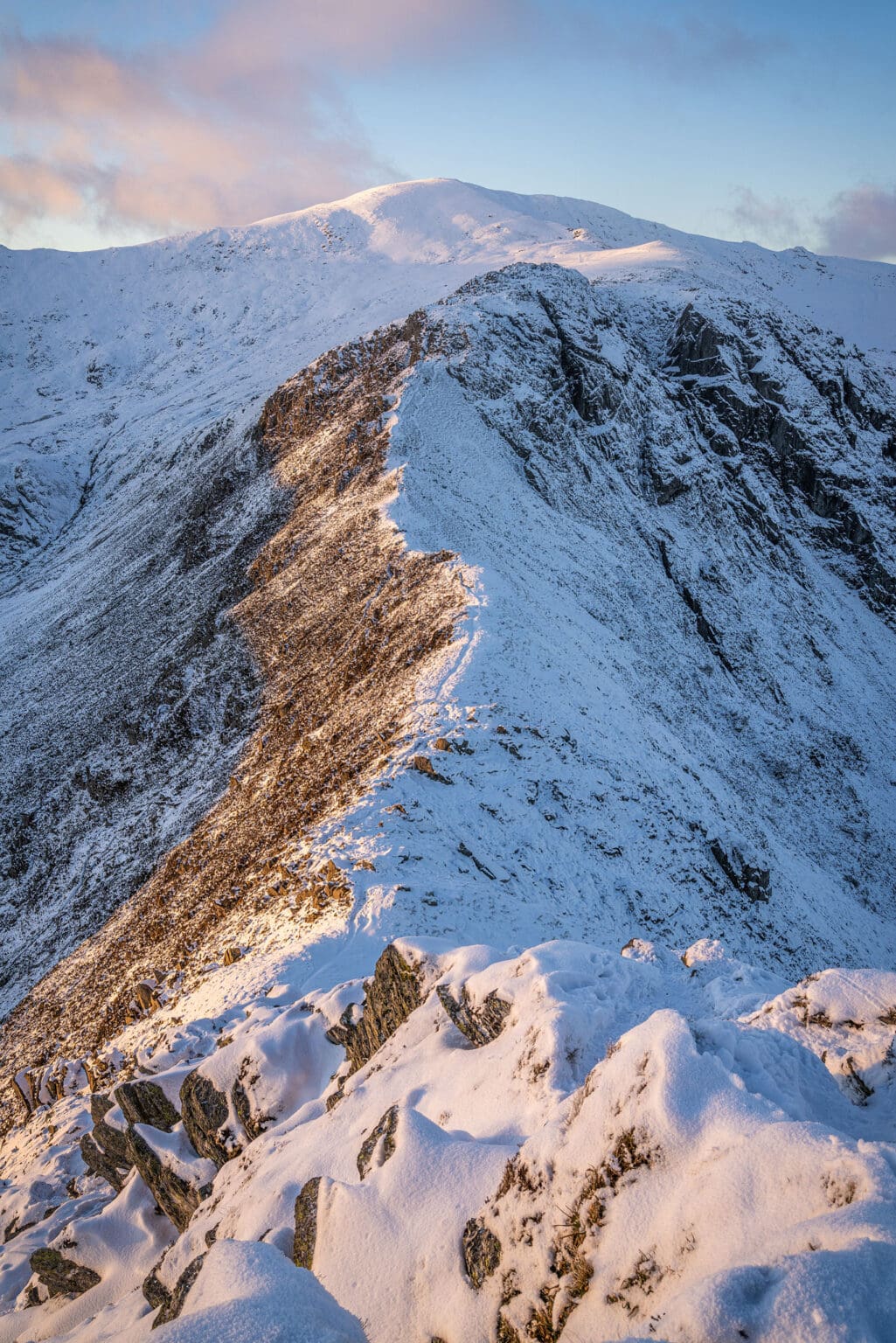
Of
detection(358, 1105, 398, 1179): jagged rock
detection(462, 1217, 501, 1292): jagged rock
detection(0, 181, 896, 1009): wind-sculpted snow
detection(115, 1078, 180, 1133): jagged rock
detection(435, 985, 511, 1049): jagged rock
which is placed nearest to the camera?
detection(462, 1217, 501, 1292): jagged rock

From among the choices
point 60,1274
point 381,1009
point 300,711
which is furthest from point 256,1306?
point 300,711

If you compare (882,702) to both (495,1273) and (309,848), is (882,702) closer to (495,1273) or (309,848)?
(309,848)

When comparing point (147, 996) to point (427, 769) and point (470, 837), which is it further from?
point (427, 769)

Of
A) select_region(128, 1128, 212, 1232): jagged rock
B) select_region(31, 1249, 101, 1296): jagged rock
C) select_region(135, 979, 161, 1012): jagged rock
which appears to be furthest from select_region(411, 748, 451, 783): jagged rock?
select_region(31, 1249, 101, 1296): jagged rock

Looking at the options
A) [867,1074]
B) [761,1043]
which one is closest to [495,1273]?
[761,1043]

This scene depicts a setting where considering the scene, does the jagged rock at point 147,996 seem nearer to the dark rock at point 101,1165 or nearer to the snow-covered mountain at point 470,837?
the snow-covered mountain at point 470,837

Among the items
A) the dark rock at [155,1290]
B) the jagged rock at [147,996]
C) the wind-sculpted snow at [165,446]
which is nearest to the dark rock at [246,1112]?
the dark rock at [155,1290]

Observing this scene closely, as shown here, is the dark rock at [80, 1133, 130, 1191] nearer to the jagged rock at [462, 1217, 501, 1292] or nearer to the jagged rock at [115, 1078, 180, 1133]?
the jagged rock at [115, 1078, 180, 1133]
